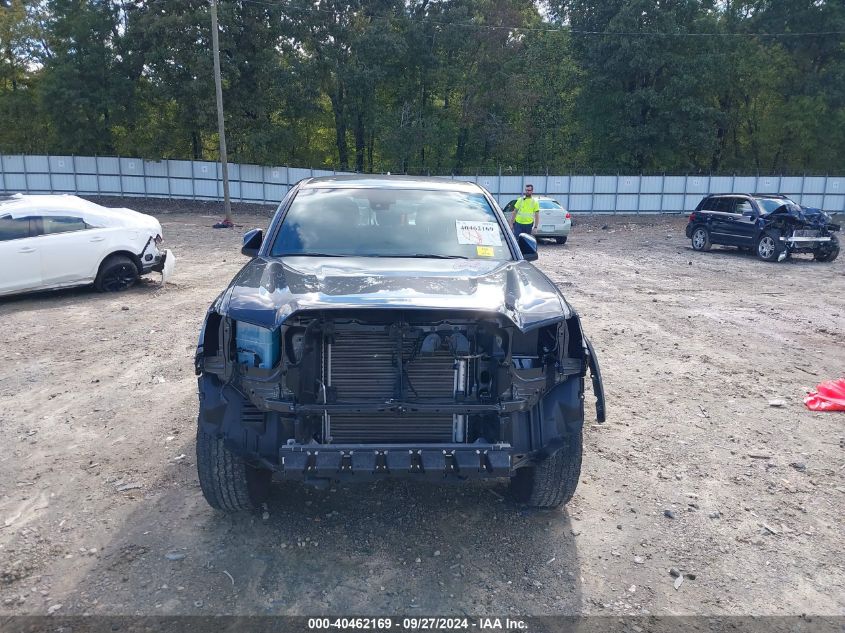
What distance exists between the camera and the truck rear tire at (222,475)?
354 cm

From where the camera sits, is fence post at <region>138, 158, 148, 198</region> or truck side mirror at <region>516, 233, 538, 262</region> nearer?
truck side mirror at <region>516, 233, 538, 262</region>

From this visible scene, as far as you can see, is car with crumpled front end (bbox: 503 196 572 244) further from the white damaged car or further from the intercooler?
the intercooler

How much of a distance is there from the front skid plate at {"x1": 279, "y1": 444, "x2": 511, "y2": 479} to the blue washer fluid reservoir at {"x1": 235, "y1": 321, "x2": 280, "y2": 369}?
17.2 inches

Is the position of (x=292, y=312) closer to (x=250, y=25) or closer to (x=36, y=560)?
(x=36, y=560)

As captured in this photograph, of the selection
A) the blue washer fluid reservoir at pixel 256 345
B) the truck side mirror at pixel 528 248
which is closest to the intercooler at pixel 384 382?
the blue washer fluid reservoir at pixel 256 345

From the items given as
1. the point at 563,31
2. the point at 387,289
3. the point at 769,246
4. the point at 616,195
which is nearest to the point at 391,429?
the point at 387,289

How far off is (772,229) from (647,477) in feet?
45.1

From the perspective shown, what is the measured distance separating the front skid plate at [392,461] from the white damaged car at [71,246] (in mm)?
8437

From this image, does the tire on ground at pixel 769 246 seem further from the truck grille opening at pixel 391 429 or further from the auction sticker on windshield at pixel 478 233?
the truck grille opening at pixel 391 429

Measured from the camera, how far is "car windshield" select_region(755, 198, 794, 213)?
16391 mm

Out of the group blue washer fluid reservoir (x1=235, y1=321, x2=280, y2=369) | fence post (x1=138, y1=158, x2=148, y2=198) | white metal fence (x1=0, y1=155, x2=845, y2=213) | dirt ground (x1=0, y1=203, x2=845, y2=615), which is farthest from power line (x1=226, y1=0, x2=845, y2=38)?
blue washer fluid reservoir (x1=235, y1=321, x2=280, y2=369)

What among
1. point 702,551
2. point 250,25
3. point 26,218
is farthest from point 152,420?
point 250,25

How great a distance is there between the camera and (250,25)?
33.2m

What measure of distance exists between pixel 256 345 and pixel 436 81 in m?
36.1
